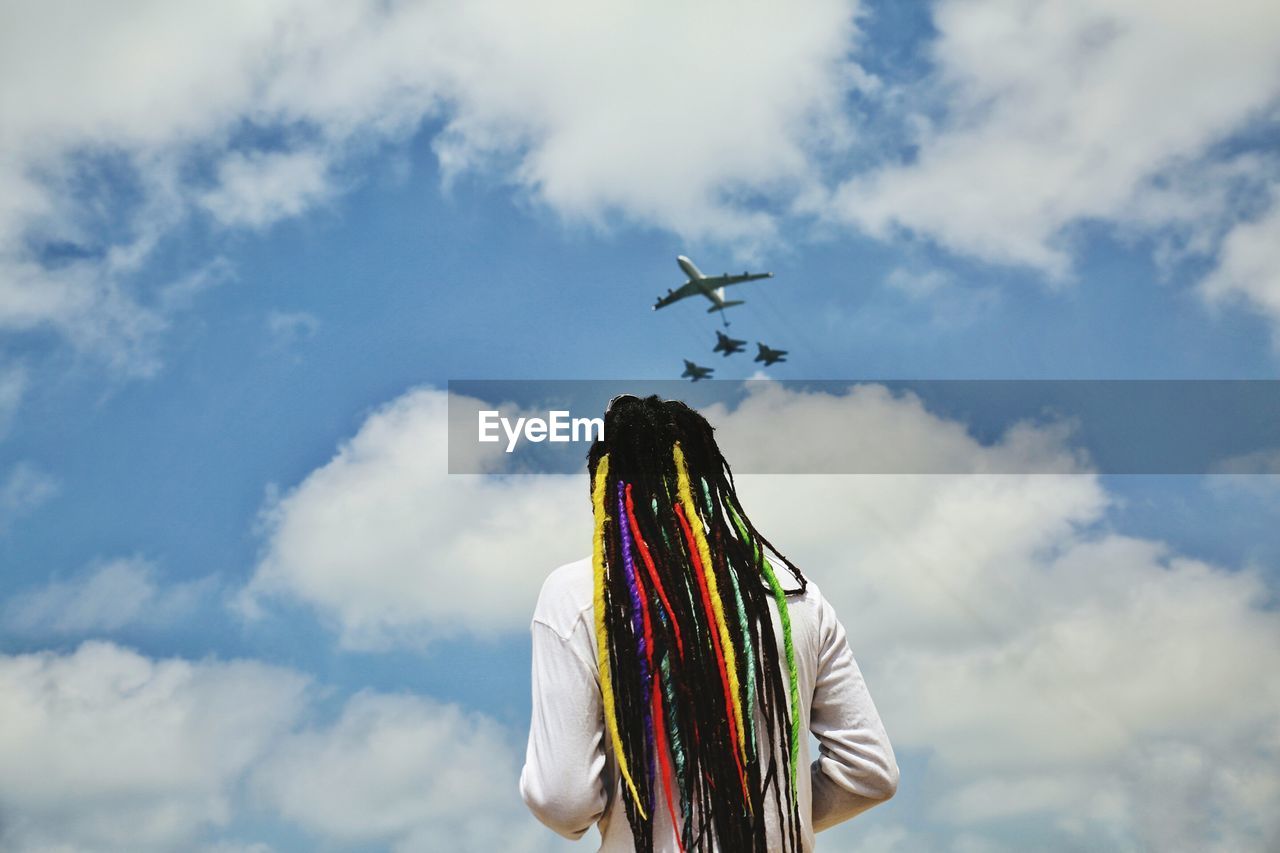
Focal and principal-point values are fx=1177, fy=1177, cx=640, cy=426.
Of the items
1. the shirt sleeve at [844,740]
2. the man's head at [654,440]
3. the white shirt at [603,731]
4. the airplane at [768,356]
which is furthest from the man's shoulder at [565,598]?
the airplane at [768,356]

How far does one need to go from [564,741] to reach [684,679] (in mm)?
478

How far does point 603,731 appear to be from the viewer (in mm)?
4223

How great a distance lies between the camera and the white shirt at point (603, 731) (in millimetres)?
4086

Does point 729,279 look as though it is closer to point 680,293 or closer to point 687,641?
point 680,293

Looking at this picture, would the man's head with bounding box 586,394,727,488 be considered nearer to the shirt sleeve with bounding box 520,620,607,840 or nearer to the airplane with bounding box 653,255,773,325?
the shirt sleeve with bounding box 520,620,607,840

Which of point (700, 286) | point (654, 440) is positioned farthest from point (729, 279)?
point (654, 440)

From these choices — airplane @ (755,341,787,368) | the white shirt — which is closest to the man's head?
the white shirt

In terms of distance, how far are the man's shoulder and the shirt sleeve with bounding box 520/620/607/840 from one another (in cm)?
3

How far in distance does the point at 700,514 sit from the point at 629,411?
0.48 metres

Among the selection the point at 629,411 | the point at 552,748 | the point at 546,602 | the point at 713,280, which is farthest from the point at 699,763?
the point at 713,280

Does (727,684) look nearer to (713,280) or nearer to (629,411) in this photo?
(629,411)

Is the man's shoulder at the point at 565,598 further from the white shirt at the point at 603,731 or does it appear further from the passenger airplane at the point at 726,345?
the passenger airplane at the point at 726,345

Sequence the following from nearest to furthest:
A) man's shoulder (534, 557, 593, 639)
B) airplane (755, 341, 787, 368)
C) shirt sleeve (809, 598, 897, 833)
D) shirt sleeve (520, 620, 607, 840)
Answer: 1. shirt sleeve (520, 620, 607, 840)
2. man's shoulder (534, 557, 593, 639)
3. shirt sleeve (809, 598, 897, 833)
4. airplane (755, 341, 787, 368)

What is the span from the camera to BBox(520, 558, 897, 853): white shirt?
4086mm
